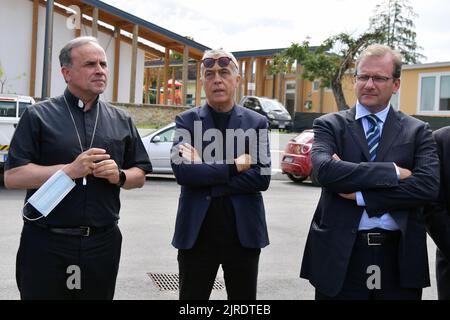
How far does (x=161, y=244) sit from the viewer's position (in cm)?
714

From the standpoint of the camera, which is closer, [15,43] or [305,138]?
[305,138]

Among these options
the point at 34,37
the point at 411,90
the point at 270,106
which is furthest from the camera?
the point at 270,106

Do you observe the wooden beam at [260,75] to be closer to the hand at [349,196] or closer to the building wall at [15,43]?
the building wall at [15,43]

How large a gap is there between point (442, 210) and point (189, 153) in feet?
5.04

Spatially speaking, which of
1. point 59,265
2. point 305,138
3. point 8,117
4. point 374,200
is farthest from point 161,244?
point 305,138

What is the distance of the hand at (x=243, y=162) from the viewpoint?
334 centimetres

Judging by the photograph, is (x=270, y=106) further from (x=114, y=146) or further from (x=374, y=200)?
(x=374, y=200)

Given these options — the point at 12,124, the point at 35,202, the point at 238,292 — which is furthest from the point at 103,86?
the point at 12,124

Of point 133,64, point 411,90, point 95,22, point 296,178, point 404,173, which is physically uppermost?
point 95,22

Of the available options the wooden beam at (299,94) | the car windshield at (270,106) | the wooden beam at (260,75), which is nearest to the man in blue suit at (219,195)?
the car windshield at (270,106)

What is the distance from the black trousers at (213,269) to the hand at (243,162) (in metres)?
0.47

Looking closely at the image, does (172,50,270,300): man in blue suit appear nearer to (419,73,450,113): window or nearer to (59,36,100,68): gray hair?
(59,36,100,68): gray hair

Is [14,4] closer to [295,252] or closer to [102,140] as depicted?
[295,252]

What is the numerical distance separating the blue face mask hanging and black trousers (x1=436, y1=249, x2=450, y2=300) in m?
2.19
